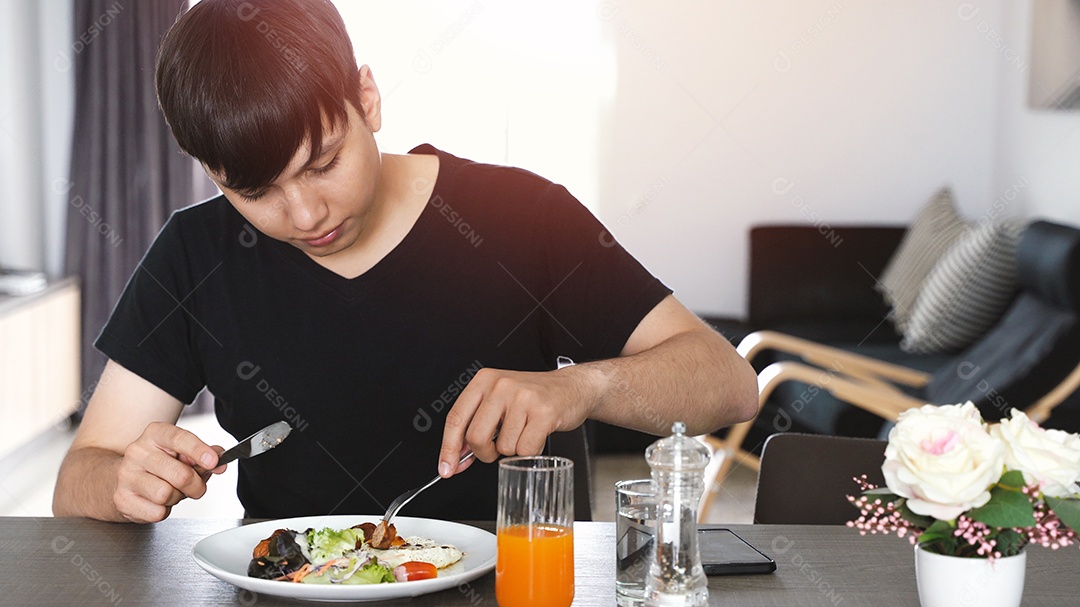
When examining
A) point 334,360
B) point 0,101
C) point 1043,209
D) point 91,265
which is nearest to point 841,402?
point 1043,209

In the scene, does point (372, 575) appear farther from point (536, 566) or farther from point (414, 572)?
point (536, 566)

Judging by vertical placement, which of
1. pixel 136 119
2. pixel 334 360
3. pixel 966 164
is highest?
pixel 136 119

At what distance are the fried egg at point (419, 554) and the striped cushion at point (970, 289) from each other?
2.89 m

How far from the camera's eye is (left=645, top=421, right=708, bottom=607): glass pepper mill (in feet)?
3.16

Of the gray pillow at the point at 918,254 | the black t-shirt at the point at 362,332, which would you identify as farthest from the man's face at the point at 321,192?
the gray pillow at the point at 918,254

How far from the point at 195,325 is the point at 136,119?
11.5 feet

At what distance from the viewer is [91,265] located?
4.69 meters

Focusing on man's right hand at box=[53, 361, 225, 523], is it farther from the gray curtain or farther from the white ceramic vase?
the gray curtain

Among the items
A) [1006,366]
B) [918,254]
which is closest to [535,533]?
[1006,366]

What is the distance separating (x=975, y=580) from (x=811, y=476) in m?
0.55

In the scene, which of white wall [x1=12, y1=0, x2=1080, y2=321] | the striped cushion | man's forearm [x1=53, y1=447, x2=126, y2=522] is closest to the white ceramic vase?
man's forearm [x1=53, y1=447, x2=126, y2=522]

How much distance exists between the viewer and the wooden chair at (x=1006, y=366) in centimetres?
298

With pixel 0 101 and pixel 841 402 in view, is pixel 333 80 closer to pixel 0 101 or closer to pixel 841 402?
pixel 841 402

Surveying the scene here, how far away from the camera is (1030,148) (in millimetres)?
4195
